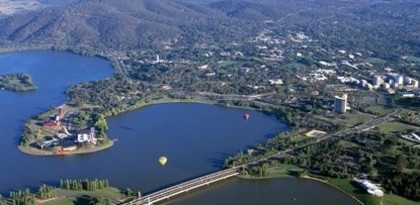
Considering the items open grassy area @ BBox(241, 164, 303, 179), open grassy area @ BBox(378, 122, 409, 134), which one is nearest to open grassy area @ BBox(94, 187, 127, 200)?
open grassy area @ BBox(241, 164, 303, 179)

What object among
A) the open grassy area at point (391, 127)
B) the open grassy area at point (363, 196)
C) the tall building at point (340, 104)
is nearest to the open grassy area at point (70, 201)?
the open grassy area at point (363, 196)

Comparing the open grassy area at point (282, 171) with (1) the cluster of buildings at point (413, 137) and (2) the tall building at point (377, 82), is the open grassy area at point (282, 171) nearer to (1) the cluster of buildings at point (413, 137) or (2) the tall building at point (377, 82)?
(1) the cluster of buildings at point (413, 137)

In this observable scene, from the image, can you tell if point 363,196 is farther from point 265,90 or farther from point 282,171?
point 265,90

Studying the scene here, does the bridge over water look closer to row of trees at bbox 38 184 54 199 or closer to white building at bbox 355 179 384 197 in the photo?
row of trees at bbox 38 184 54 199

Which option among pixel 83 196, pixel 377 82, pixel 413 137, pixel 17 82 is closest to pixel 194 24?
pixel 17 82

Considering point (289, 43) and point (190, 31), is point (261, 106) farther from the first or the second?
point (190, 31)
